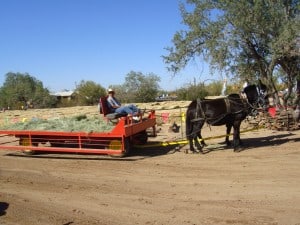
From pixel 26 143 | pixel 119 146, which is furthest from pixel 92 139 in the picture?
pixel 26 143

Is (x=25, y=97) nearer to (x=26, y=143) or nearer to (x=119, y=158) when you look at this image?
(x=26, y=143)

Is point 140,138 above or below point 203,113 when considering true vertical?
below

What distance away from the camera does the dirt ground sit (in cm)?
697

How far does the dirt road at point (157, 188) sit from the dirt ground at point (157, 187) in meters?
0.02

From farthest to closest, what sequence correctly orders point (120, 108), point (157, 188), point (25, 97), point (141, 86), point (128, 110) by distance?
point (25, 97) < point (141, 86) < point (120, 108) < point (128, 110) < point (157, 188)

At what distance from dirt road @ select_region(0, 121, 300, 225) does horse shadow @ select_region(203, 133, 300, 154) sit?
0.58ft

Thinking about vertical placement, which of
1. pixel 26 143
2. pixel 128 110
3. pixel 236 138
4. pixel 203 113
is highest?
pixel 128 110

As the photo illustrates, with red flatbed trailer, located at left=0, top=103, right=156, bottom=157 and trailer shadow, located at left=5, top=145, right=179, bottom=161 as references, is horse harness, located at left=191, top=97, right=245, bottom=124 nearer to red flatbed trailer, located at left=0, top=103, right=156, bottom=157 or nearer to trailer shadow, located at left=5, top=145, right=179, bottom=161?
trailer shadow, located at left=5, top=145, right=179, bottom=161

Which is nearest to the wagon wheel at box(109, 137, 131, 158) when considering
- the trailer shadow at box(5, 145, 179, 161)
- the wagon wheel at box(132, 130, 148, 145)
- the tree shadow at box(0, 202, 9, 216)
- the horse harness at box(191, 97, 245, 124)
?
the trailer shadow at box(5, 145, 179, 161)

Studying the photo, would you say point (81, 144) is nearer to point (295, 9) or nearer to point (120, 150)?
point (120, 150)

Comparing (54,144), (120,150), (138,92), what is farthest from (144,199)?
(138,92)

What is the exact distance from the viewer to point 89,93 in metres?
70.4

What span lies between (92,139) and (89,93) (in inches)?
2292

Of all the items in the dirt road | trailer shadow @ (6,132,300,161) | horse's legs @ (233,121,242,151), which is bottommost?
the dirt road
